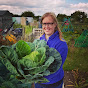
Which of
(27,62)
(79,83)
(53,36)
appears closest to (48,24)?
(53,36)

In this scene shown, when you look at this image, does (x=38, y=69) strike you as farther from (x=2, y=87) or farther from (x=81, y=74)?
(x=81, y=74)

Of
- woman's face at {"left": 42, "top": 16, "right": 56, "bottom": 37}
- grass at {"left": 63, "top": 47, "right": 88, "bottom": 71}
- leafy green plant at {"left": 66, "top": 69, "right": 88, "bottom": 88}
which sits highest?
woman's face at {"left": 42, "top": 16, "right": 56, "bottom": 37}

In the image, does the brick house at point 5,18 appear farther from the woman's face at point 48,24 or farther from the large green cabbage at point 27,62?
the large green cabbage at point 27,62

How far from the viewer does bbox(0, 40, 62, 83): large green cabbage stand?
1.01ft

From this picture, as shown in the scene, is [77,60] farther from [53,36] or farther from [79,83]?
[53,36]

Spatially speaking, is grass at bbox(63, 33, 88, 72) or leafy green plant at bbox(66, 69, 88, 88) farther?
grass at bbox(63, 33, 88, 72)

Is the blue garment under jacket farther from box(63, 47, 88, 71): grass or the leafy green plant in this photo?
box(63, 47, 88, 71): grass

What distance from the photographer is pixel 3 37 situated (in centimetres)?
148

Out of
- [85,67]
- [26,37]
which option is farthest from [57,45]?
[85,67]

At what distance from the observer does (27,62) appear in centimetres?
33

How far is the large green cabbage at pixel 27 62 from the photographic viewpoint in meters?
0.31

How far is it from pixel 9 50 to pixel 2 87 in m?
0.11

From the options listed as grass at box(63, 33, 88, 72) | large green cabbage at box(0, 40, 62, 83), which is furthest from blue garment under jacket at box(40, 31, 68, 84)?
grass at box(63, 33, 88, 72)

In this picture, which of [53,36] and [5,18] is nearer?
[53,36]
